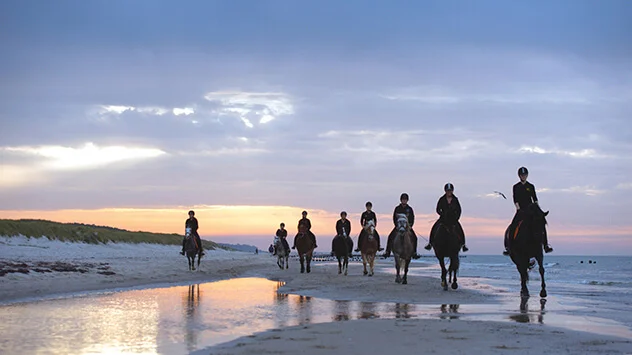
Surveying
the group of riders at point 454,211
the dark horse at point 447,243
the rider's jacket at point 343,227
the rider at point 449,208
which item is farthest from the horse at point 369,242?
the rider at point 449,208

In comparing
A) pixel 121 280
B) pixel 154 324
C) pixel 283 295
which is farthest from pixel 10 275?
pixel 154 324

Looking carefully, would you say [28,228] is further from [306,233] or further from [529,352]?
[529,352]

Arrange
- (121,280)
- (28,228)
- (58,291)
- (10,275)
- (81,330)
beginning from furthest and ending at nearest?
(28,228) < (121,280) < (10,275) < (58,291) < (81,330)

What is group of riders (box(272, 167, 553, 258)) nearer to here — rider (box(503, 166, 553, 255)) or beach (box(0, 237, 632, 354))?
rider (box(503, 166, 553, 255))

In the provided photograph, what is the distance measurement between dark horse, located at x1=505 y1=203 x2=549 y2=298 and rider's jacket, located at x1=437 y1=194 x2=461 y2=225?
143cm

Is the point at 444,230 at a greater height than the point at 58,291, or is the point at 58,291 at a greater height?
the point at 444,230

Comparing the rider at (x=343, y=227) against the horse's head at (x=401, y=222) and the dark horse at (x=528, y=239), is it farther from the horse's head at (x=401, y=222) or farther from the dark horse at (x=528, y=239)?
the dark horse at (x=528, y=239)

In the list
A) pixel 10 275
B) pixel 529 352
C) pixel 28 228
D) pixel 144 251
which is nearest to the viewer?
pixel 529 352

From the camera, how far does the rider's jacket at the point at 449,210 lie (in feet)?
58.0

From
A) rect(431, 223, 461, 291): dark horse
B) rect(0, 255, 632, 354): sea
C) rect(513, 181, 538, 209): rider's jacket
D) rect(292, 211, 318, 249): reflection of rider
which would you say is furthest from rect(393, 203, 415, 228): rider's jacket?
rect(292, 211, 318, 249): reflection of rider

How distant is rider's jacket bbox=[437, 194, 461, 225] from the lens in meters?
17.7

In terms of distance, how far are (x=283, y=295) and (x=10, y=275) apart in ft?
23.5

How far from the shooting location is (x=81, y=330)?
959 centimetres

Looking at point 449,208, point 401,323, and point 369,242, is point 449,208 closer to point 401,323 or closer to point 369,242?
point 401,323
